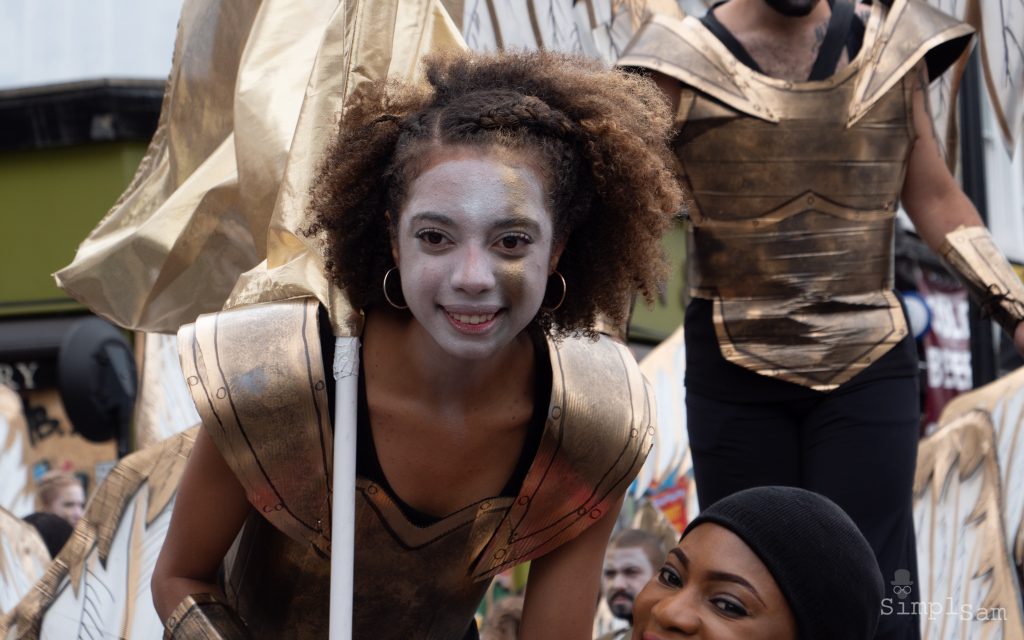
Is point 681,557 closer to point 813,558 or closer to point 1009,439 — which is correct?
point 813,558

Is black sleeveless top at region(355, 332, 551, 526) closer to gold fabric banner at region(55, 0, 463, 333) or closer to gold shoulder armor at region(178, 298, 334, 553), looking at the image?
gold shoulder armor at region(178, 298, 334, 553)

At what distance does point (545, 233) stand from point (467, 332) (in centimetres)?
21

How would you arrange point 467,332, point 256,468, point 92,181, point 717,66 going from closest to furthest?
point 467,332, point 256,468, point 717,66, point 92,181

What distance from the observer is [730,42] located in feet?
12.3

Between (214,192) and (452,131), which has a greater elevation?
(452,131)

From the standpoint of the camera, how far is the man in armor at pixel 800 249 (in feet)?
11.9

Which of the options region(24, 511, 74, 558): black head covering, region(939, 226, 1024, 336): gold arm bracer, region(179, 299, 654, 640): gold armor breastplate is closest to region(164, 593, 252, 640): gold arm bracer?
region(179, 299, 654, 640): gold armor breastplate

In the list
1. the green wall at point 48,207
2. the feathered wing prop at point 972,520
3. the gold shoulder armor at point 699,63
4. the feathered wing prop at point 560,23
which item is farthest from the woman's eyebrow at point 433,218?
the green wall at point 48,207

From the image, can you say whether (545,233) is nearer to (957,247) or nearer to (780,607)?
(780,607)

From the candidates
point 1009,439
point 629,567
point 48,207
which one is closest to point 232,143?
point 629,567

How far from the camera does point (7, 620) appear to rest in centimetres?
410

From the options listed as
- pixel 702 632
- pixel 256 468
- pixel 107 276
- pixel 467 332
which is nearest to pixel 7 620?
pixel 107 276

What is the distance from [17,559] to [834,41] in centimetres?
294

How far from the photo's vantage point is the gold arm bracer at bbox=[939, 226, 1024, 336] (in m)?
3.65
